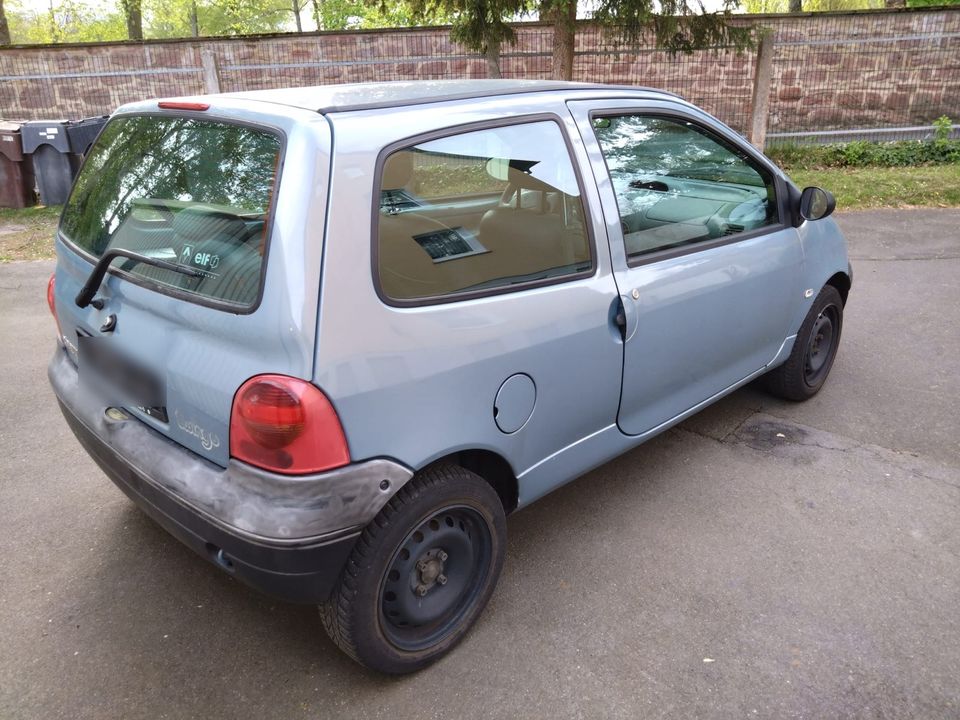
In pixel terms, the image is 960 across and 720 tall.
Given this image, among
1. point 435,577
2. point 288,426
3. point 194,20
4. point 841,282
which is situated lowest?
point 435,577

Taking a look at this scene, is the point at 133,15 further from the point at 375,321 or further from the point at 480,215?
the point at 375,321

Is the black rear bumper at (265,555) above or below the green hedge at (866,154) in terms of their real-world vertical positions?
below

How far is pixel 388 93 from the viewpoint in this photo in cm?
264

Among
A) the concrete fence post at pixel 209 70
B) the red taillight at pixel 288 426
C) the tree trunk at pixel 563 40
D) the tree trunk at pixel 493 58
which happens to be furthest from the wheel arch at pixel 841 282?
the concrete fence post at pixel 209 70

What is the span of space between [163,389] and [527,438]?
1.18m

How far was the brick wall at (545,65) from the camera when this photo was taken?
11.2 meters

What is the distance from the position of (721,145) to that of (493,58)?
7779 millimetres

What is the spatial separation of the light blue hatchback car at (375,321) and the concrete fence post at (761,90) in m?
8.72

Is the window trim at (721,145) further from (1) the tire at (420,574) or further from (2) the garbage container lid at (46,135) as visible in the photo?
(2) the garbage container lid at (46,135)

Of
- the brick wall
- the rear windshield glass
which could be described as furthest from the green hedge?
the rear windshield glass

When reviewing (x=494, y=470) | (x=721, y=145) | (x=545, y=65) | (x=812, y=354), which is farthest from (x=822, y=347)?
(x=545, y=65)

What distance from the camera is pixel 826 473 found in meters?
3.68

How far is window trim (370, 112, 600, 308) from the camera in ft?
7.29

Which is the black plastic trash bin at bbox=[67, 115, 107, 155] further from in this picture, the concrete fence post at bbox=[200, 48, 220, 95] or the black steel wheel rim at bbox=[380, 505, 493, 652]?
the black steel wheel rim at bbox=[380, 505, 493, 652]
